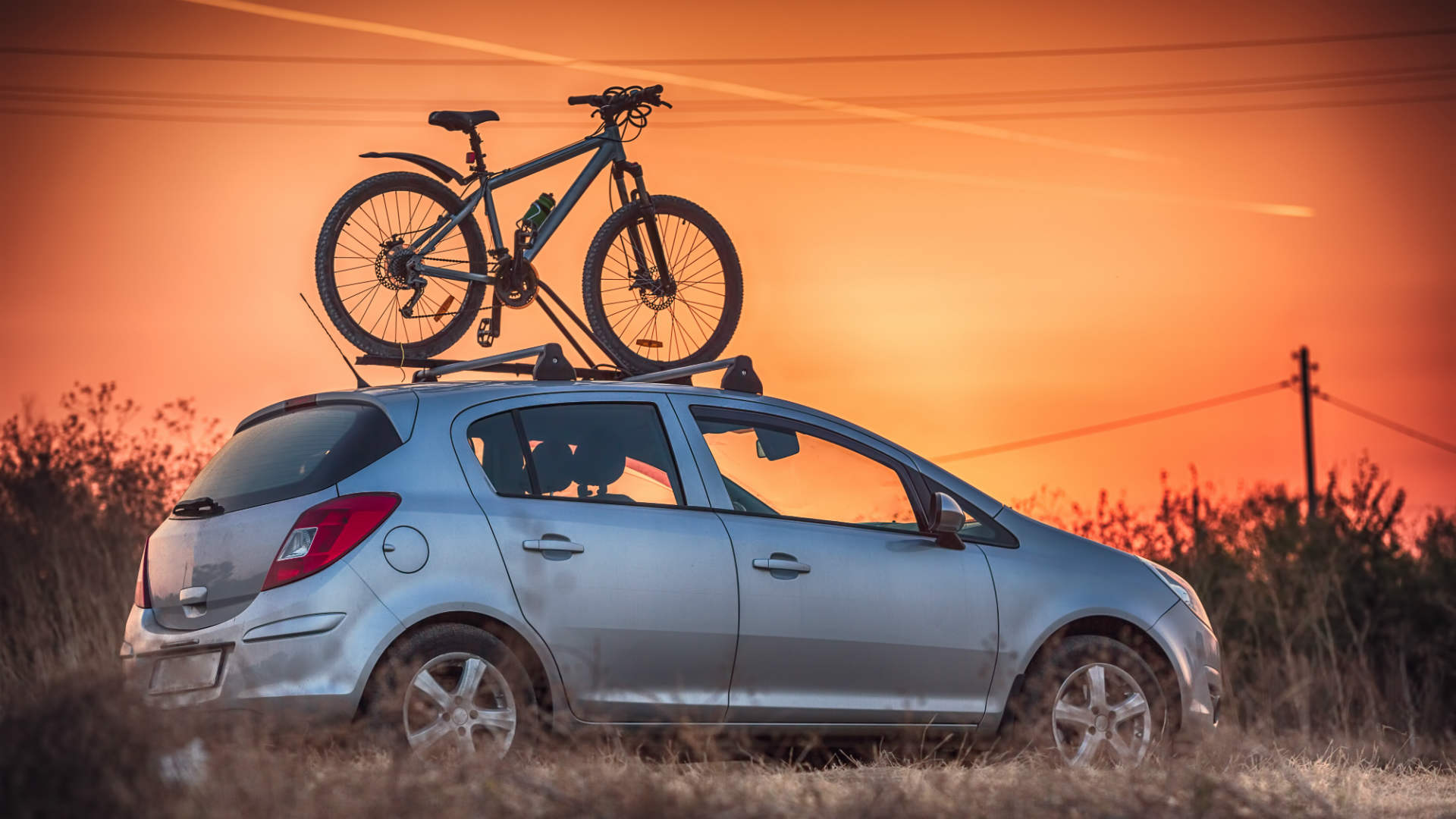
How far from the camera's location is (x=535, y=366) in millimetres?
6852

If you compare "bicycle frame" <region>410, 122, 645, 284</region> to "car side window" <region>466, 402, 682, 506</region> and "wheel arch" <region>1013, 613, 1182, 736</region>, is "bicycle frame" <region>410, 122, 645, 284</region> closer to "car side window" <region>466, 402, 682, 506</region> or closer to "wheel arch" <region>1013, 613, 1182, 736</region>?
"car side window" <region>466, 402, 682, 506</region>

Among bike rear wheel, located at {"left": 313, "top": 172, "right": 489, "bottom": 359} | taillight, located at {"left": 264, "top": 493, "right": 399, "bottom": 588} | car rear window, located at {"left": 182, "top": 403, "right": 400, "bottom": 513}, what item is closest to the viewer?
taillight, located at {"left": 264, "top": 493, "right": 399, "bottom": 588}

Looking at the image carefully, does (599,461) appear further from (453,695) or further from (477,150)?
(477,150)

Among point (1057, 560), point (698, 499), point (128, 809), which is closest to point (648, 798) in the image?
point (128, 809)

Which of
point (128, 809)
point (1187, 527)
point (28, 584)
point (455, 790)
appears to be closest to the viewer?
point (128, 809)

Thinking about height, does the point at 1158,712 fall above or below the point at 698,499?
below

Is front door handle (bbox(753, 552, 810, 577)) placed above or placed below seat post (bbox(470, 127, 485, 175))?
below

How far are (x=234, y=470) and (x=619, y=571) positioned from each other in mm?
1593

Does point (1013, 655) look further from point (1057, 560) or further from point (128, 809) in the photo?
point (128, 809)

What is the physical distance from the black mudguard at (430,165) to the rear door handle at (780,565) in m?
3.14

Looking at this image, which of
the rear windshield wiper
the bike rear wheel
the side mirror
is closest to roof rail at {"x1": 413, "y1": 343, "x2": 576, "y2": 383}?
the bike rear wheel

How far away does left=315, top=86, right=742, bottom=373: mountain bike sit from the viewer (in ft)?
26.7

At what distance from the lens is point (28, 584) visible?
49.0 feet

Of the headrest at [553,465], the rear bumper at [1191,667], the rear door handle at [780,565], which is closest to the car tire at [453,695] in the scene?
the headrest at [553,465]
